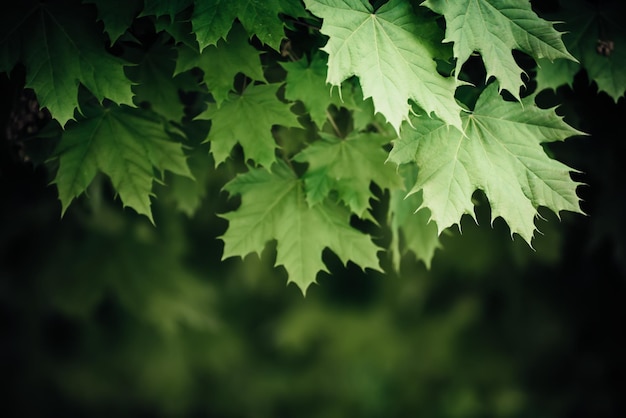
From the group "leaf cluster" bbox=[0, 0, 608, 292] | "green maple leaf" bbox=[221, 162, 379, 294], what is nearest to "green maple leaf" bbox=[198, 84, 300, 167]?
"leaf cluster" bbox=[0, 0, 608, 292]

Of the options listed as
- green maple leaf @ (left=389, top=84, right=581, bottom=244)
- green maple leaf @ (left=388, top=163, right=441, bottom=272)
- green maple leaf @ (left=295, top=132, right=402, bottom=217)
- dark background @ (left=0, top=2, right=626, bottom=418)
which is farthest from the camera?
dark background @ (left=0, top=2, right=626, bottom=418)

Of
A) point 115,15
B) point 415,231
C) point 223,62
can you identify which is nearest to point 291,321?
point 415,231

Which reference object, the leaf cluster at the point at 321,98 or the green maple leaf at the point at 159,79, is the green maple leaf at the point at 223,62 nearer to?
the leaf cluster at the point at 321,98

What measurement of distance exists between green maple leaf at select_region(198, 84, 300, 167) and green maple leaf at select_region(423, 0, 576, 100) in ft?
1.68

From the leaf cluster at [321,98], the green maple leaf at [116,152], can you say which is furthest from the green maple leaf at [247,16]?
the green maple leaf at [116,152]

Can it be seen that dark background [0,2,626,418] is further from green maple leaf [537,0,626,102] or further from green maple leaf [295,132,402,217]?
green maple leaf [295,132,402,217]

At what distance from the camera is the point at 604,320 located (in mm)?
3461

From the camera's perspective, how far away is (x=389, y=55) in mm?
1300

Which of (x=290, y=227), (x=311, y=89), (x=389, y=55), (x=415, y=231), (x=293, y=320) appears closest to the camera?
(x=389, y=55)

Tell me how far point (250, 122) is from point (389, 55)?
1.44ft

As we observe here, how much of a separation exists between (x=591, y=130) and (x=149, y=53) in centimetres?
157

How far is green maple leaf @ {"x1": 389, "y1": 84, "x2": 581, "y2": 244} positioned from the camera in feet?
4.42

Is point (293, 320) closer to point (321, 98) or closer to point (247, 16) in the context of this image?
point (321, 98)

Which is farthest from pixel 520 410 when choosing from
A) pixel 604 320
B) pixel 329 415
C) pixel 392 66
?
pixel 392 66
